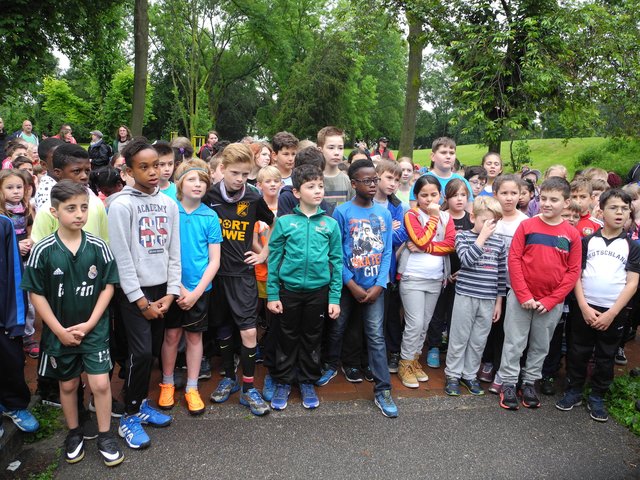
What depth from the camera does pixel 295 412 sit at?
3820mm

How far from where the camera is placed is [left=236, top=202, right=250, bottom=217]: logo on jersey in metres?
3.93

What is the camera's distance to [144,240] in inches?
132

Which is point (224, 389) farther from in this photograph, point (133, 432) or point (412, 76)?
point (412, 76)

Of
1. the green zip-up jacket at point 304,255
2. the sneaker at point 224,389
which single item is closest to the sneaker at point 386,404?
the green zip-up jacket at point 304,255

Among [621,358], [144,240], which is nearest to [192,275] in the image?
[144,240]

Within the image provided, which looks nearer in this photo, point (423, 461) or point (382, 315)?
point (423, 461)

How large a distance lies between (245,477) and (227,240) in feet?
5.86

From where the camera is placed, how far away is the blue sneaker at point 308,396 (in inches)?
152

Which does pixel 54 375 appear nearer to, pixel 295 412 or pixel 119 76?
pixel 295 412

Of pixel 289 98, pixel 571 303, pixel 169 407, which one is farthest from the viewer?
pixel 289 98

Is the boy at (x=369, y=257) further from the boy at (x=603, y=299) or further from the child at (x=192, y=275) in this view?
the boy at (x=603, y=299)

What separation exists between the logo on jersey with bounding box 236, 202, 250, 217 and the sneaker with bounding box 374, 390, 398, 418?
6.20ft

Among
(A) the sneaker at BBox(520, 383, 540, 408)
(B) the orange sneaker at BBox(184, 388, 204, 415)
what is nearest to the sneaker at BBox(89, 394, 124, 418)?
(B) the orange sneaker at BBox(184, 388, 204, 415)

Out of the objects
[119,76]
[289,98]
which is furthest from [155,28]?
[289,98]
